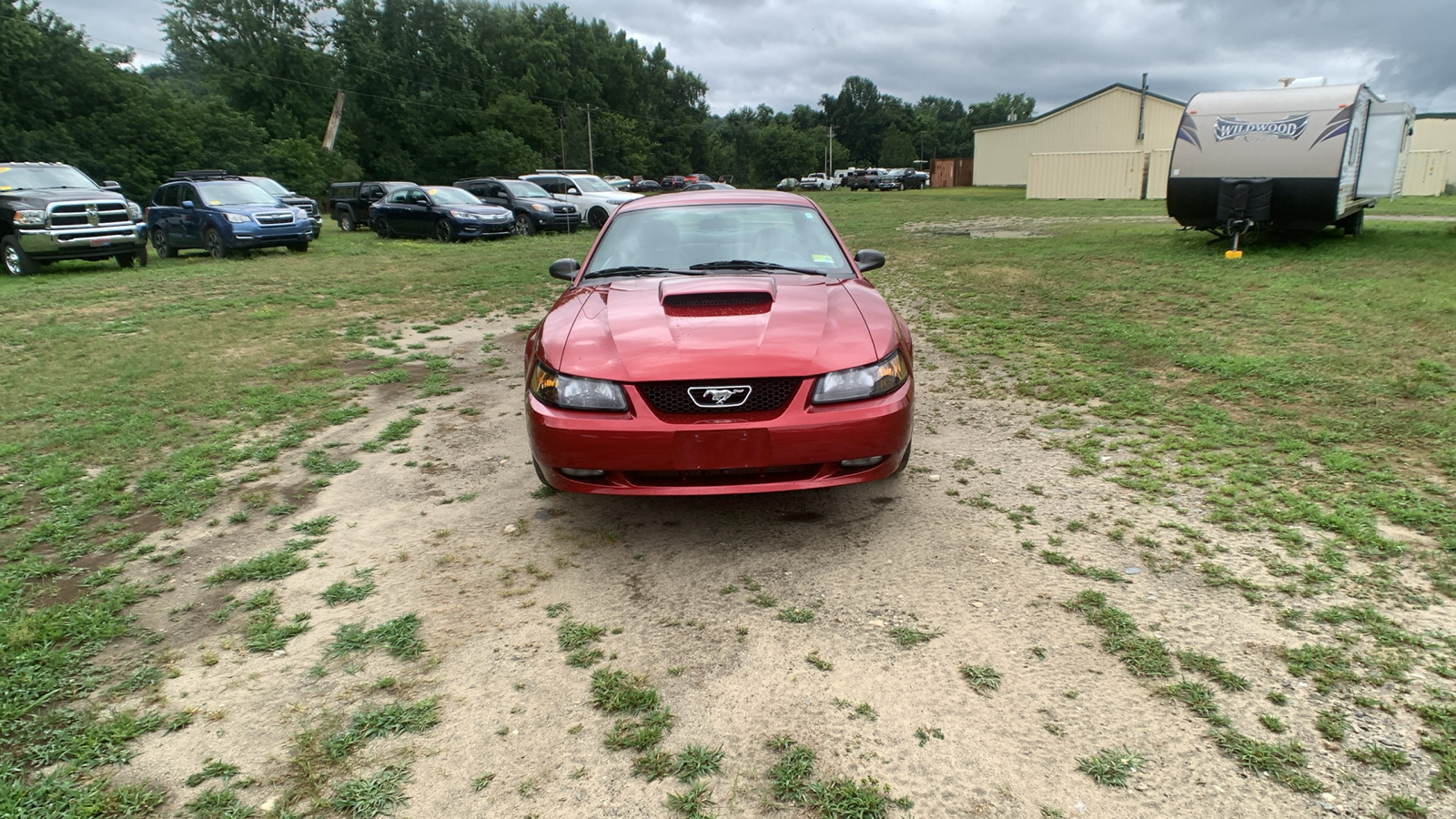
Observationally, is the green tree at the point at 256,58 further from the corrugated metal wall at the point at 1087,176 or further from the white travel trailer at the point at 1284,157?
the white travel trailer at the point at 1284,157

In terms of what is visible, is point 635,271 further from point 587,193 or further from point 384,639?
point 587,193

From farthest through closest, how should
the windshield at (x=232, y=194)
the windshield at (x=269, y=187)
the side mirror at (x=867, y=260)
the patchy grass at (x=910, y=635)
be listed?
the windshield at (x=269, y=187), the windshield at (x=232, y=194), the side mirror at (x=867, y=260), the patchy grass at (x=910, y=635)

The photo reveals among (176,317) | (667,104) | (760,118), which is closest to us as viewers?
(176,317)

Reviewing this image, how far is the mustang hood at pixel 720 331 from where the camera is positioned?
3291 mm

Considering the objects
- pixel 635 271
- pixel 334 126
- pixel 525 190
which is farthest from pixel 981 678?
pixel 334 126

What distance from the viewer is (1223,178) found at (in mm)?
12273

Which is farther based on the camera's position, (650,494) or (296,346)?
(296,346)

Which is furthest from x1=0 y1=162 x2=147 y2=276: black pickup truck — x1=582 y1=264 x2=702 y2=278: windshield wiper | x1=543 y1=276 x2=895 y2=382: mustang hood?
x1=543 y1=276 x2=895 y2=382: mustang hood

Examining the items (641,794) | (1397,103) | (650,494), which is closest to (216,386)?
(650,494)

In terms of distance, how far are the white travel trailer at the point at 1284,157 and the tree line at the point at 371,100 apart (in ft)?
129

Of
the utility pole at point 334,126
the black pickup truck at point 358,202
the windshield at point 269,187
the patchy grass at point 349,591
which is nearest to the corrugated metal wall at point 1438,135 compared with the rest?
the black pickup truck at point 358,202

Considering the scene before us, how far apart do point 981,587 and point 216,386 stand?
602 cm

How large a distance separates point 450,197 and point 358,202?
5.71m

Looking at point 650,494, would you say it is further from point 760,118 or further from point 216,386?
point 760,118
